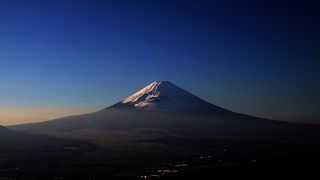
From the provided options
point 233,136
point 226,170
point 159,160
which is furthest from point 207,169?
point 233,136

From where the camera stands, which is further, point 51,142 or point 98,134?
point 98,134

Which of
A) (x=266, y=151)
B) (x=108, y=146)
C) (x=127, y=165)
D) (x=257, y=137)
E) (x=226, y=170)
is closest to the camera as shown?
(x=226, y=170)

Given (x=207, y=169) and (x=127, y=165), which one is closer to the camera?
(x=207, y=169)

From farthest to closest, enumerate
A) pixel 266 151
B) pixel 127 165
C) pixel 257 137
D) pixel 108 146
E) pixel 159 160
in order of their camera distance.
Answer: pixel 257 137, pixel 108 146, pixel 266 151, pixel 159 160, pixel 127 165

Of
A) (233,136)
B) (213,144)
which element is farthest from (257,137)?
(213,144)

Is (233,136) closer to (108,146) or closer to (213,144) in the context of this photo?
(213,144)

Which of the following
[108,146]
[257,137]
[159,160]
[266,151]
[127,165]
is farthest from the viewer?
[257,137]

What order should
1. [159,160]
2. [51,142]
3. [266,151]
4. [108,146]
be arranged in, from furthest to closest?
[51,142], [108,146], [266,151], [159,160]

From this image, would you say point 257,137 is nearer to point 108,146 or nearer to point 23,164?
point 108,146
